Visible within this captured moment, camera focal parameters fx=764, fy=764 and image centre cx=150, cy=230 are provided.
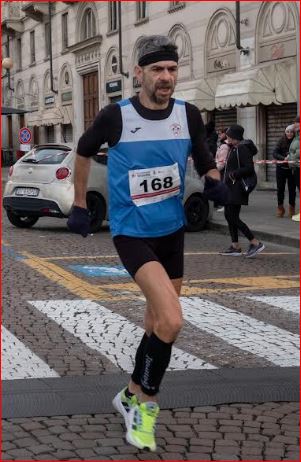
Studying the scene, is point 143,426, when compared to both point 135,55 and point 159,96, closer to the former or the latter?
point 159,96

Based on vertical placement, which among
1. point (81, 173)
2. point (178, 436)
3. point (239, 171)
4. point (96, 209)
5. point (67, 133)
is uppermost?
point (67, 133)

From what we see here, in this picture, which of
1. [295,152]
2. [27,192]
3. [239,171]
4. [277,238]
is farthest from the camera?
[295,152]

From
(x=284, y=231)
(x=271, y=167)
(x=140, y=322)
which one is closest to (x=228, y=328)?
(x=140, y=322)

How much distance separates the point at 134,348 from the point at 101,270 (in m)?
3.68

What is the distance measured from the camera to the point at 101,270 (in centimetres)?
929

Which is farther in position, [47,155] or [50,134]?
[50,134]

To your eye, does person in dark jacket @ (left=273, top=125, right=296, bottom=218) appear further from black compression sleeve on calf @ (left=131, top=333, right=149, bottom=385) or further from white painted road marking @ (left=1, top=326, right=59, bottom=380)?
black compression sleeve on calf @ (left=131, top=333, right=149, bottom=385)

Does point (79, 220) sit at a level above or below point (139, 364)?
above

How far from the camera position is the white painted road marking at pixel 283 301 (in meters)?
7.19

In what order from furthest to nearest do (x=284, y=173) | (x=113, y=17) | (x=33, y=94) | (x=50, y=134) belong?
(x=33, y=94) < (x=50, y=134) < (x=113, y=17) < (x=284, y=173)

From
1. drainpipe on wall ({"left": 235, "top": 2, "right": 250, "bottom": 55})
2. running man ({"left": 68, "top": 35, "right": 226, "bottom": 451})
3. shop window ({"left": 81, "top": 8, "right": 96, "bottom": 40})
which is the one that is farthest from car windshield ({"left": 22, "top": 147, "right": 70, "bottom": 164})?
shop window ({"left": 81, "top": 8, "right": 96, "bottom": 40})

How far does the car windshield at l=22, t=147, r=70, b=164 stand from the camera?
13672 millimetres

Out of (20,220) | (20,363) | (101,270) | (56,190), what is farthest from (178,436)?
(20,220)

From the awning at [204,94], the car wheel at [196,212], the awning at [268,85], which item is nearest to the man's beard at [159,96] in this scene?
the car wheel at [196,212]
